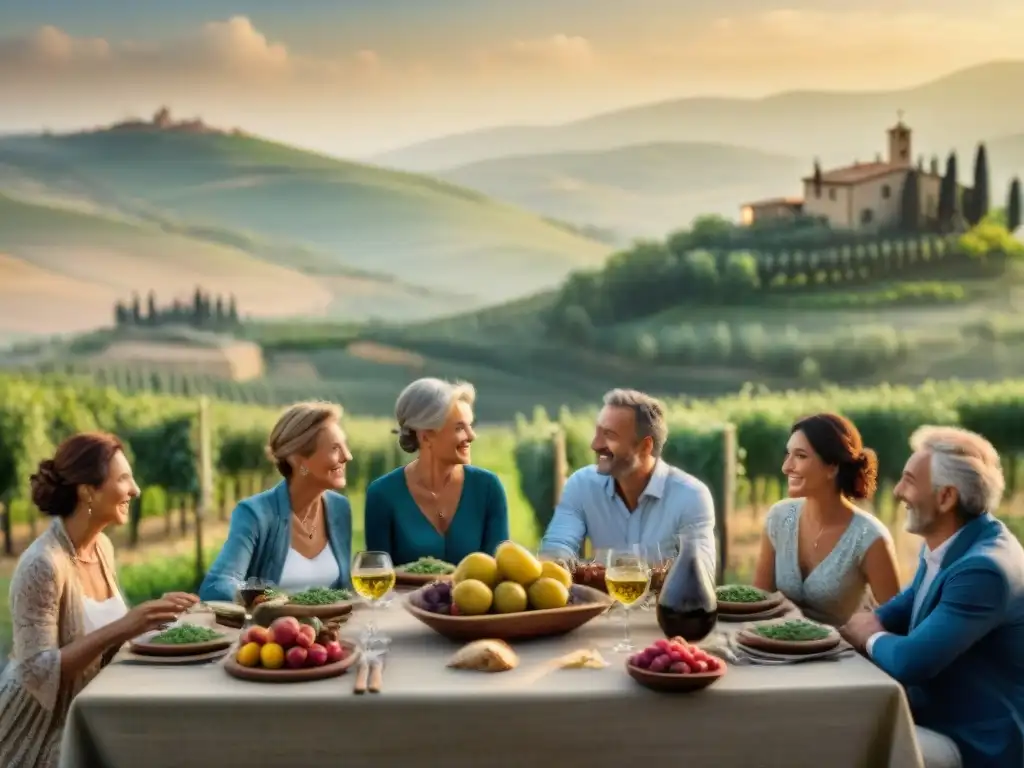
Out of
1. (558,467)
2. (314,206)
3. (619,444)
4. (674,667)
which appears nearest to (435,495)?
(619,444)

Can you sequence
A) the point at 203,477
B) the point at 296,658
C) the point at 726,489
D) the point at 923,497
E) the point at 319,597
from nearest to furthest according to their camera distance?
the point at 296,658 → the point at 923,497 → the point at 319,597 → the point at 726,489 → the point at 203,477

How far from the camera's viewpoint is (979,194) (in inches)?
272

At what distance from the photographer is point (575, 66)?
6.70 meters

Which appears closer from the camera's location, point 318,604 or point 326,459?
point 318,604

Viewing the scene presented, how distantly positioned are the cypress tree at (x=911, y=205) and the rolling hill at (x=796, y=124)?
0.16m

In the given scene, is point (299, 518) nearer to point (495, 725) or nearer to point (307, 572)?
point (307, 572)

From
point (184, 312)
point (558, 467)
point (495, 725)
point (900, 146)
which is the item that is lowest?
point (558, 467)

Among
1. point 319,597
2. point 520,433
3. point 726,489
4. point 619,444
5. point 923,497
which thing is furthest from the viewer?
point 520,433

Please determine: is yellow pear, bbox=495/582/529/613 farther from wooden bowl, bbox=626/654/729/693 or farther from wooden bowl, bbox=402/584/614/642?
wooden bowl, bbox=626/654/729/693

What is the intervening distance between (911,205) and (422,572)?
397cm

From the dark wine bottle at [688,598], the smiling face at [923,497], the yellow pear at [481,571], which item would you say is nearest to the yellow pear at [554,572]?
the yellow pear at [481,571]

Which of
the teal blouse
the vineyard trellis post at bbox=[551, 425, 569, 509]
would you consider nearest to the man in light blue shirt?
the teal blouse

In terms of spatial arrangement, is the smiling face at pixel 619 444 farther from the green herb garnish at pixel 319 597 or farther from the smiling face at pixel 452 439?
the green herb garnish at pixel 319 597

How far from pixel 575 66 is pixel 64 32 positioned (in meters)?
2.31
